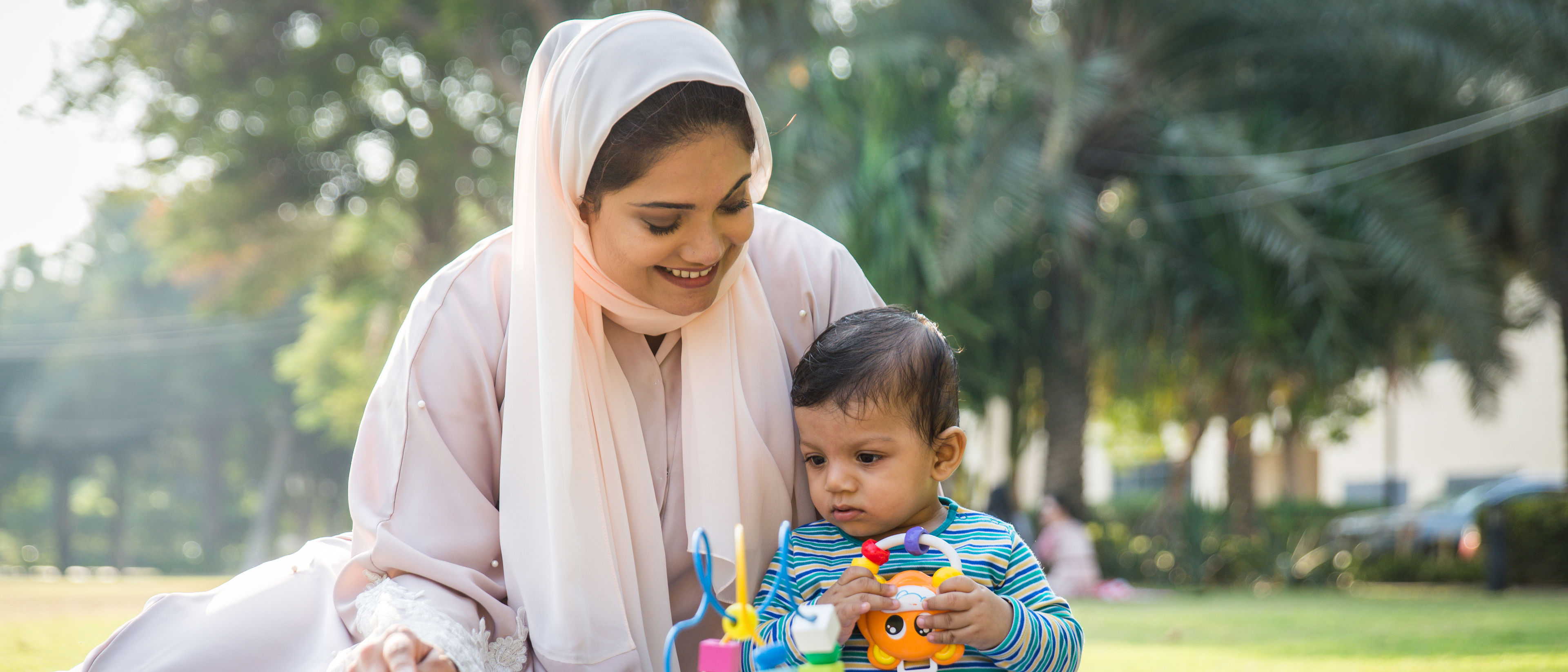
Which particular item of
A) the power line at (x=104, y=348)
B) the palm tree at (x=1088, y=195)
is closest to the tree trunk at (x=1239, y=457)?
the palm tree at (x=1088, y=195)

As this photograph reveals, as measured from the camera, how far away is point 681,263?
2.24 metres

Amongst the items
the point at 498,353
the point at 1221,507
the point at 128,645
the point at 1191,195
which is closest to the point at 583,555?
the point at 498,353

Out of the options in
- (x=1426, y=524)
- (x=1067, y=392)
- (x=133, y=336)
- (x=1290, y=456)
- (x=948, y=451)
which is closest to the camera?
(x=948, y=451)

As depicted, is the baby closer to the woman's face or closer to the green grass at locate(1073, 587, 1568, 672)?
the woman's face

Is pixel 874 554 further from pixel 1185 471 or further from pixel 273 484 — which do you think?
pixel 273 484

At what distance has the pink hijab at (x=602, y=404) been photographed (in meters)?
2.15

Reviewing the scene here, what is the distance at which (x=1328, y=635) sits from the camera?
19.3ft

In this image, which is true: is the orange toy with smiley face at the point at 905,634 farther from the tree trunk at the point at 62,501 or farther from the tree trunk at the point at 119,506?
the tree trunk at the point at 119,506

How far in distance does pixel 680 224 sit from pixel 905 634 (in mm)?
832

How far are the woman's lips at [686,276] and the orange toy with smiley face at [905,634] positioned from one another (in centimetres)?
67

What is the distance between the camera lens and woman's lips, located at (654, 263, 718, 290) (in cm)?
227

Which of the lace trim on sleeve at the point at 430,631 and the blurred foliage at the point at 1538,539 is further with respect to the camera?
Answer: the blurred foliage at the point at 1538,539

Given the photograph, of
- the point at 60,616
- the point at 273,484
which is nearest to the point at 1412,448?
the point at 60,616

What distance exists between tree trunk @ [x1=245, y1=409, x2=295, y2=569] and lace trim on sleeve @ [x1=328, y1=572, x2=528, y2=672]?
36550mm
